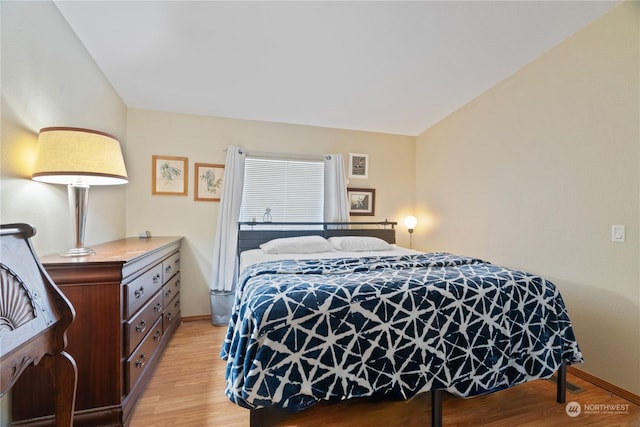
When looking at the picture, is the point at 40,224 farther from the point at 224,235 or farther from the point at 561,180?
the point at 561,180

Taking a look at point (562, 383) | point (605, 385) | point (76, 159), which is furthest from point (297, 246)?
point (605, 385)

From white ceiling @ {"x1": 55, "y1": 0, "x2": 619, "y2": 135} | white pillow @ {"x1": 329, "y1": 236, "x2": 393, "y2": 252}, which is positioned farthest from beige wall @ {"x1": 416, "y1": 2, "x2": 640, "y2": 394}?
white pillow @ {"x1": 329, "y1": 236, "x2": 393, "y2": 252}

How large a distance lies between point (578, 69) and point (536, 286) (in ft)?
5.70

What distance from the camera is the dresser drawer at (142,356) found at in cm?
161

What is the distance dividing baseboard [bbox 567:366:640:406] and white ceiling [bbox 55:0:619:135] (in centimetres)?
260

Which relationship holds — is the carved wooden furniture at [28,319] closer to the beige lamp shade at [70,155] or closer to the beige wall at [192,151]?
the beige lamp shade at [70,155]

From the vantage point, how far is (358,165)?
378 cm

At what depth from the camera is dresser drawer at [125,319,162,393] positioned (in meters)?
1.61

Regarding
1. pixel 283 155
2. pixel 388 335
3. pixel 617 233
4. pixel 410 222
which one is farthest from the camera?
pixel 410 222

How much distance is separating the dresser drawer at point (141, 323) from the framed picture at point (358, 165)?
2601mm

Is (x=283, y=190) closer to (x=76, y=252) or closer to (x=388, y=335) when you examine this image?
(x=76, y=252)

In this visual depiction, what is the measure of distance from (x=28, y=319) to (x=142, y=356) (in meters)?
1.14

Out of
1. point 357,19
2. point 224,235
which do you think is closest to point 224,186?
point 224,235

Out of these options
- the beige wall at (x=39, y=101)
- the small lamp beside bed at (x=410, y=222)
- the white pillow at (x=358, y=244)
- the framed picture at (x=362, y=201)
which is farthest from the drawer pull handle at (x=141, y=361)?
the small lamp beside bed at (x=410, y=222)
